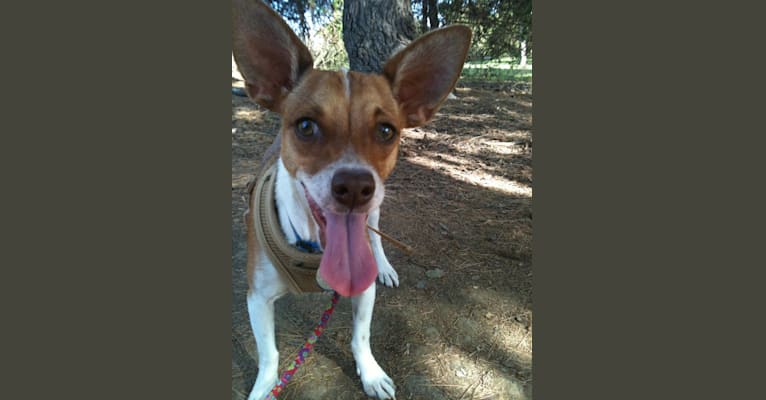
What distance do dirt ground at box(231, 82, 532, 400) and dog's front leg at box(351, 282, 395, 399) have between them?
0.06 metres

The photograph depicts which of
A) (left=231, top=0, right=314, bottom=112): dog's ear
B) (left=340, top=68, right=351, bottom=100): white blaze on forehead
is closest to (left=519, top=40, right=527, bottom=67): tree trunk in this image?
(left=340, top=68, right=351, bottom=100): white blaze on forehead

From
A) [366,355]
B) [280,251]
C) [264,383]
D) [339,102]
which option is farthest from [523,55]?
[264,383]

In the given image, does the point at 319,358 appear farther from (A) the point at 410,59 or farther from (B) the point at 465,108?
(B) the point at 465,108

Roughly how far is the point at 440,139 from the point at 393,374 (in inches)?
102

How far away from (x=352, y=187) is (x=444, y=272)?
171 cm

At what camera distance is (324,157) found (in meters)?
1.62

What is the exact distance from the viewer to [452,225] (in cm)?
345

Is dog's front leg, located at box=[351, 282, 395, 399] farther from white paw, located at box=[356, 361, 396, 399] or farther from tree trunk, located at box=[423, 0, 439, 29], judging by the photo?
tree trunk, located at box=[423, 0, 439, 29]

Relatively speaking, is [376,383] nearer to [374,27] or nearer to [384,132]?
[384,132]

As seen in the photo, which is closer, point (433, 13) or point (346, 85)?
point (346, 85)

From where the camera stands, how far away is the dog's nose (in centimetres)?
148

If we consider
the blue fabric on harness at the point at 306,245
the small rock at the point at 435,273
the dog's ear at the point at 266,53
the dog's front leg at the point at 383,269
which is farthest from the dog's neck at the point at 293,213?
the small rock at the point at 435,273

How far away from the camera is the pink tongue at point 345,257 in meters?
1.64

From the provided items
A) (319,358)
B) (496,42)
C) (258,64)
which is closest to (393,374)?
(319,358)
